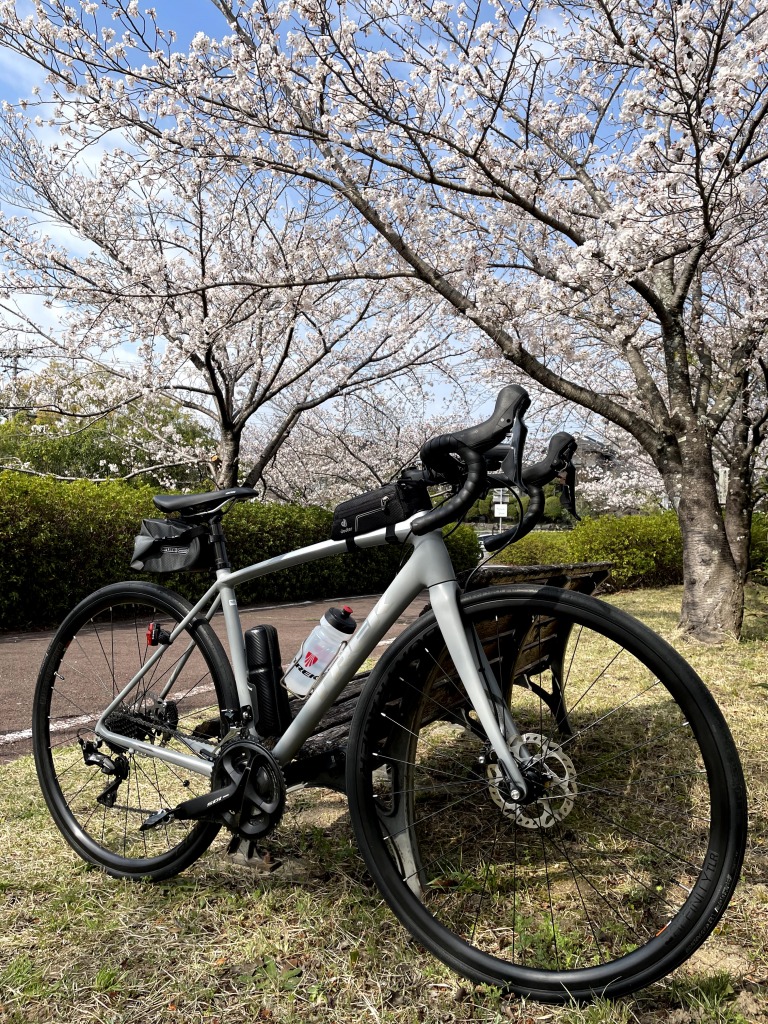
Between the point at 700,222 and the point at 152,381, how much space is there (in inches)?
286

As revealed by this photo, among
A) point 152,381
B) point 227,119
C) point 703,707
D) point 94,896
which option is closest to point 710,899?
point 703,707

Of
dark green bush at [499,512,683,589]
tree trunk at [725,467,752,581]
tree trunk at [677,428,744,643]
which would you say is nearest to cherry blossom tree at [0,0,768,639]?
tree trunk at [677,428,744,643]

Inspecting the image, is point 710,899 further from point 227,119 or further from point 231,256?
point 231,256

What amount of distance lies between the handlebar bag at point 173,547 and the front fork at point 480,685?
0.94 metres

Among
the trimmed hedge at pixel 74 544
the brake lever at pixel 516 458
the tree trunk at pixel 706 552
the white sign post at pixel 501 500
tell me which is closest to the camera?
the brake lever at pixel 516 458

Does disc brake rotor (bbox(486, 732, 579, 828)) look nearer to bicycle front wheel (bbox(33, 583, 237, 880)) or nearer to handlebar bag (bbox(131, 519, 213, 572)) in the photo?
bicycle front wheel (bbox(33, 583, 237, 880))

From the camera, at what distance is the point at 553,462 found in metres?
1.53

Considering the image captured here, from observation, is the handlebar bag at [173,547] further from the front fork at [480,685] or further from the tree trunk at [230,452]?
the tree trunk at [230,452]

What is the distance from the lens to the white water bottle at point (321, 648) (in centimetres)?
185

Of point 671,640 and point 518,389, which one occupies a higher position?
point 518,389

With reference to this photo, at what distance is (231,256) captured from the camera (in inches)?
393

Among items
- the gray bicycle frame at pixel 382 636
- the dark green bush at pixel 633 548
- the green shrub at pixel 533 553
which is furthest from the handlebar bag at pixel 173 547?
the green shrub at pixel 533 553

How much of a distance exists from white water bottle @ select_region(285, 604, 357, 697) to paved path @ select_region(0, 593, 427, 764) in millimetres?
207

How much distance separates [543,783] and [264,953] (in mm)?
869
